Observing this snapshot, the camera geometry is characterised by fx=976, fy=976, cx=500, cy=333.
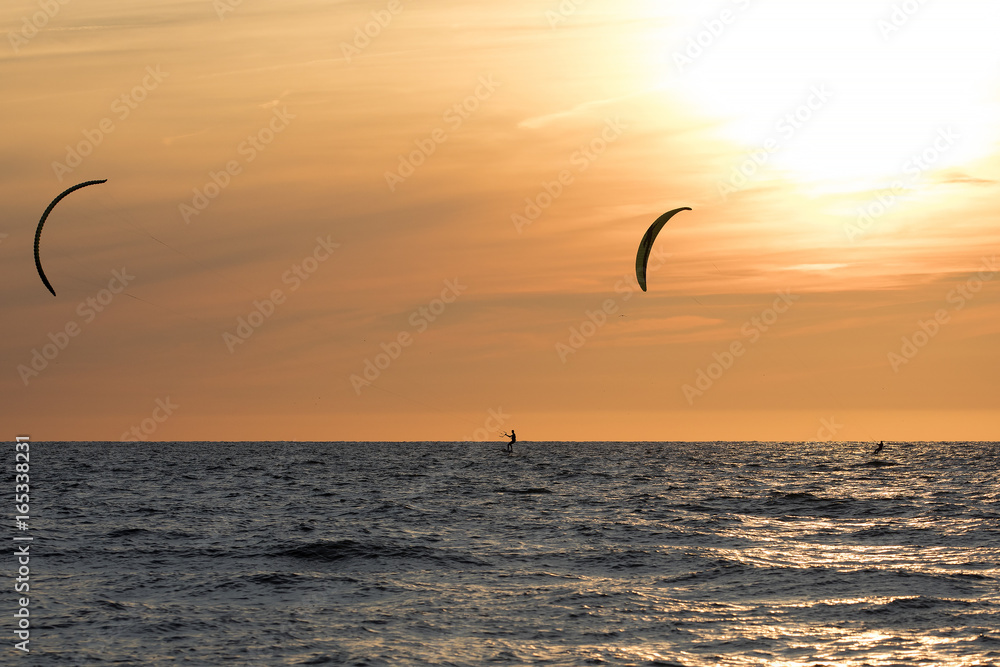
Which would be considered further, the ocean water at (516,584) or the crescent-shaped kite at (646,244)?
the crescent-shaped kite at (646,244)

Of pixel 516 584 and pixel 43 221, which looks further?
pixel 43 221

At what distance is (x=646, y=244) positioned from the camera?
30.3 metres

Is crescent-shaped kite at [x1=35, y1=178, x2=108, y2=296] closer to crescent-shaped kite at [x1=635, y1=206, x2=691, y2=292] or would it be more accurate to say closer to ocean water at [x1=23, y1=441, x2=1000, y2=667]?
ocean water at [x1=23, y1=441, x2=1000, y2=667]

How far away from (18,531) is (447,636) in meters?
18.3

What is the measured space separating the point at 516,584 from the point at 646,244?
1370 cm

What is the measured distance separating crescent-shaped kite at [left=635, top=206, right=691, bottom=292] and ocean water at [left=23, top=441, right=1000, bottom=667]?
7.88 meters

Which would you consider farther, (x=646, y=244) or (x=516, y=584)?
(x=646, y=244)

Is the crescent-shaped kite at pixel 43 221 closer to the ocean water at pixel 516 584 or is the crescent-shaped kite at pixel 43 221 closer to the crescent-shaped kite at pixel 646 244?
the ocean water at pixel 516 584

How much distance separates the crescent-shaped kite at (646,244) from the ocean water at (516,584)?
7884 mm

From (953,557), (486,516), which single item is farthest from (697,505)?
(953,557)

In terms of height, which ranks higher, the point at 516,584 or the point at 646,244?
the point at 646,244

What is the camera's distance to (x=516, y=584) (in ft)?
65.5

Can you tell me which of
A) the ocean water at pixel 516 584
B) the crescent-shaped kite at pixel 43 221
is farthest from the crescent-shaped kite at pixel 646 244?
the crescent-shaped kite at pixel 43 221

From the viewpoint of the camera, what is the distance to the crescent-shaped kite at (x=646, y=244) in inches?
1182
